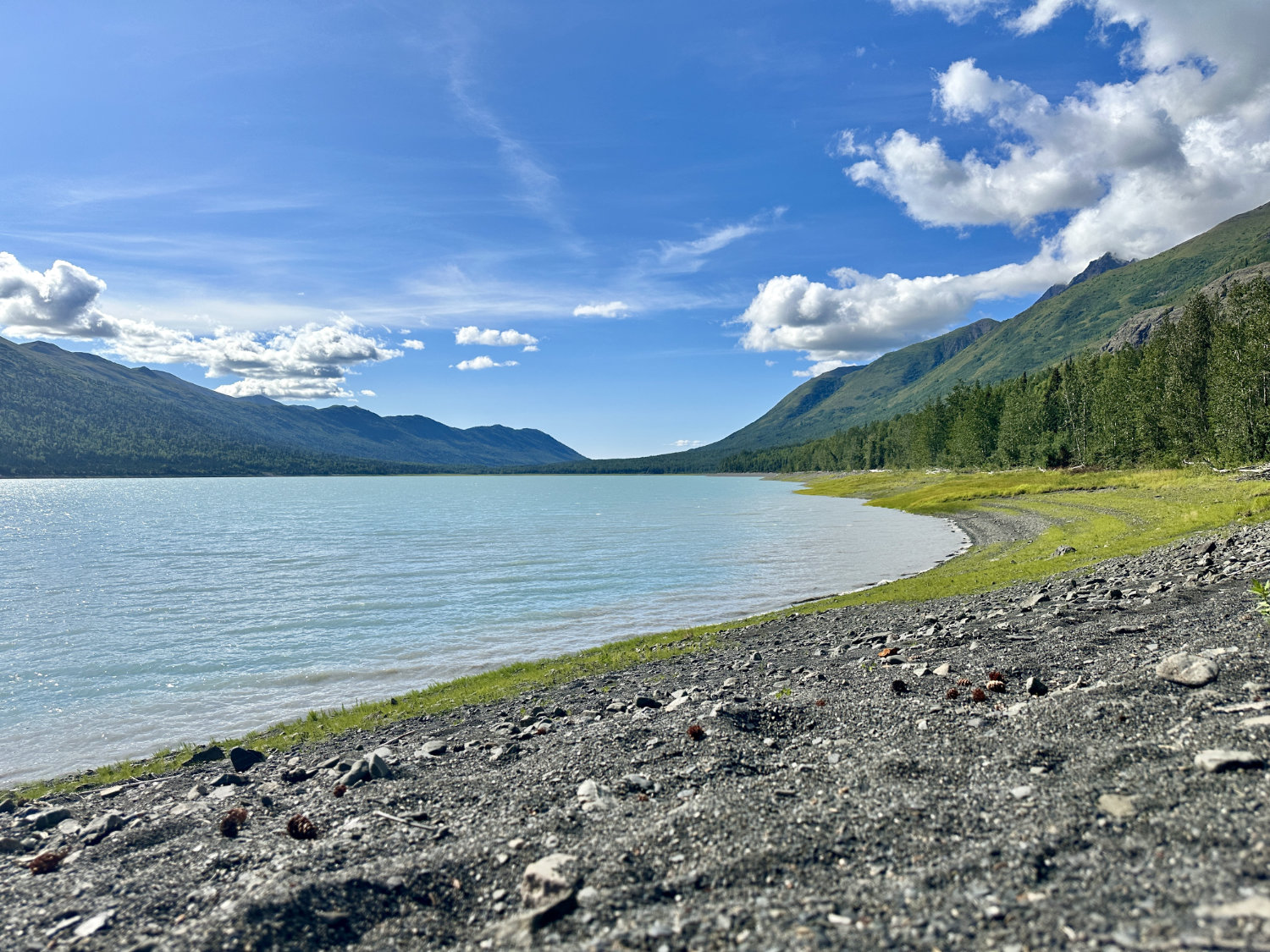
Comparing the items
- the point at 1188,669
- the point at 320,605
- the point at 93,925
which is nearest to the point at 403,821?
the point at 93,925

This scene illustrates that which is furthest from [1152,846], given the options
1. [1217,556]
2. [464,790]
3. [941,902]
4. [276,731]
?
[1217,556]

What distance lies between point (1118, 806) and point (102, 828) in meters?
15.4

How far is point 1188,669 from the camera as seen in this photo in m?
10.5

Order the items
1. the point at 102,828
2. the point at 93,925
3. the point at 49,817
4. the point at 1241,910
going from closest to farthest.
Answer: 1. the point at 1241,910
2. the point at 93,925
3. the point at 102,828
4. the point at 49,817

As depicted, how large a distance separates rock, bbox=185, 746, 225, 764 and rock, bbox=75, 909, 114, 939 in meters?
8.51

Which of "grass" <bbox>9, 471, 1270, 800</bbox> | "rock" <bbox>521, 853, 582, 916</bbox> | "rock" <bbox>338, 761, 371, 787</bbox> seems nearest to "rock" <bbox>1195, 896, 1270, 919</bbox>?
"rock" <bbox>521, 853, 582, 916</bbox>

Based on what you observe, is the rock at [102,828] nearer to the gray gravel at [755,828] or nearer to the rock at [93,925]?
the gray gravel at [755,828]

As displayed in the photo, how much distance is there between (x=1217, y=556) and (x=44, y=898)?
31.1 meters

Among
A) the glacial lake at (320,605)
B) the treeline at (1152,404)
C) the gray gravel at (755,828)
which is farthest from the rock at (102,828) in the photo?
the treeline at (1152,404)

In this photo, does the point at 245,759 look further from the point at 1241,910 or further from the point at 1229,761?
the point at 1229,761

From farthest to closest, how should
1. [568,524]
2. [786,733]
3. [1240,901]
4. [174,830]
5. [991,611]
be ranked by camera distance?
[568,524], [991,611], [786,733], [174,830], [1240,901]

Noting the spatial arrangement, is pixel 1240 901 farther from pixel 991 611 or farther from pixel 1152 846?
pixel 991 611

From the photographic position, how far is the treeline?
67.9m

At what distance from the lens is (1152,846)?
625 centimetres
